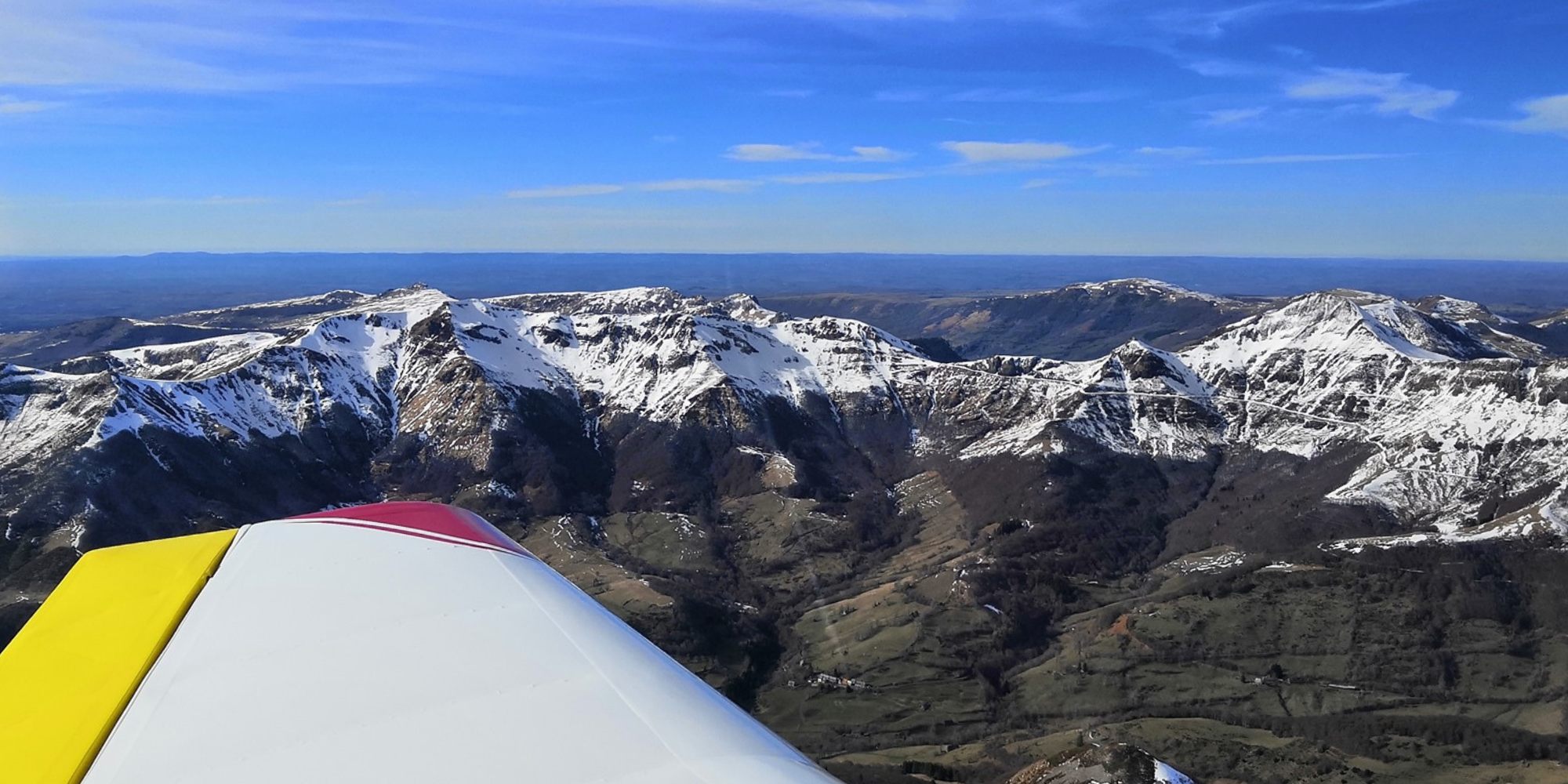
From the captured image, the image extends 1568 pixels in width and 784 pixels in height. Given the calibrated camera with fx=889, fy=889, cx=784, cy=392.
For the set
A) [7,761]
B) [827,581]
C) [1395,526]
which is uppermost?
[7,761]

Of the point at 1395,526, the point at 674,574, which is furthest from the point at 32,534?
the point at 1395,526

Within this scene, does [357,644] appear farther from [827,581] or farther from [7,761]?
[827,581]

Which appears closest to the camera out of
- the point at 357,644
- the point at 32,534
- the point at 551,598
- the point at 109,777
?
the point at 109,777

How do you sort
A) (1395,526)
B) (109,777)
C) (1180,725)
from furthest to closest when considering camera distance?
(1395,526)
(1180,725)
(109,777)

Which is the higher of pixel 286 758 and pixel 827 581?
pixel 286 758

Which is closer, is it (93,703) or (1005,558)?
(93,703)

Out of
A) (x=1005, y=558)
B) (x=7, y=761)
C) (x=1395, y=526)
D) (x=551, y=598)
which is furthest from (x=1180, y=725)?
(x=7, y=761)

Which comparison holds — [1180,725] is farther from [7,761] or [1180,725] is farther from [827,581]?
[7,761]
